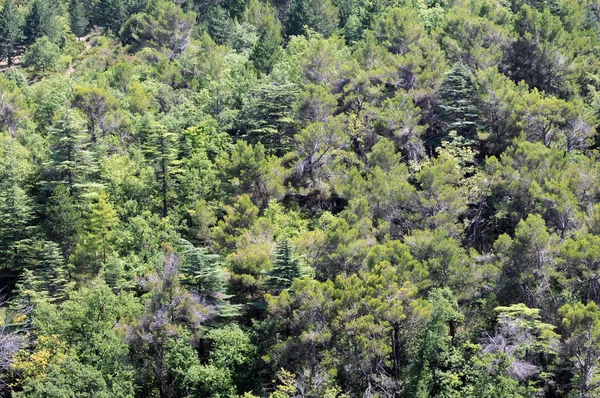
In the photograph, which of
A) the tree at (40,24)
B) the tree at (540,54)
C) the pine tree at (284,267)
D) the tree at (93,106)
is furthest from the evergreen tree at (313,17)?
the pine tree at (284,267)

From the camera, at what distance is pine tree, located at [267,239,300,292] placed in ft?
140

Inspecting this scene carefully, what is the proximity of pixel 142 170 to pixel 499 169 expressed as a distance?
27022 millimetres

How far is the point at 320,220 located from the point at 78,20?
216 ft

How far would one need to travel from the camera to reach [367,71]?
64.1 m

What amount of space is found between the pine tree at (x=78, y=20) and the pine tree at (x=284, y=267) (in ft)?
233

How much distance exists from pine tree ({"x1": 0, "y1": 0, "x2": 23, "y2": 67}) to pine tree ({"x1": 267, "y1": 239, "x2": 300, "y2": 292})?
67.9 meters

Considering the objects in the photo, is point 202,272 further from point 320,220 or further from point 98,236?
point 98,236

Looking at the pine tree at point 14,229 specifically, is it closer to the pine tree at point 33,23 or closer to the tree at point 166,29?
the tree at point 166,29

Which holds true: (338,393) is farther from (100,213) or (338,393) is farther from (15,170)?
(15,170)

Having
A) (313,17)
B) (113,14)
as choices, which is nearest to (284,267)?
(313,17)

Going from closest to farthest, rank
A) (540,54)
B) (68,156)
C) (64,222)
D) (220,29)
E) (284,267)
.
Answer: (284,267) < (64,222) < (68,156) < (540,54) < (220,29)

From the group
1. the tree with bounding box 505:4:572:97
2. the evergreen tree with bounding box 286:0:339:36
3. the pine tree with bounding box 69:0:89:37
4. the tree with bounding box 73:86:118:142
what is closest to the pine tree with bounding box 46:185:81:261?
the tree with bounding box 73:86:118:142

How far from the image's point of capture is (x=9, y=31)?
95188 mm

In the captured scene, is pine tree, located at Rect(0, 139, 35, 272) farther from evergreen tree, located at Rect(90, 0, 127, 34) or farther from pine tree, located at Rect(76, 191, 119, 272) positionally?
evergreen tree, located at Rect(90, 0, 127, 34)
